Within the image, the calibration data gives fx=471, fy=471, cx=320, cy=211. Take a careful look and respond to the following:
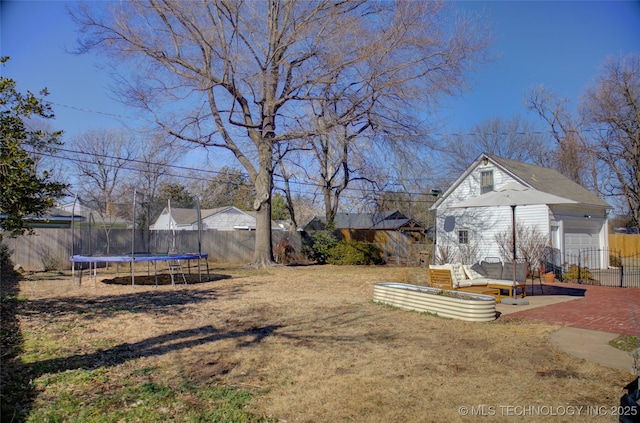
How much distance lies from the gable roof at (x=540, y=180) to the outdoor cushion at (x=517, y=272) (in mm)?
9701

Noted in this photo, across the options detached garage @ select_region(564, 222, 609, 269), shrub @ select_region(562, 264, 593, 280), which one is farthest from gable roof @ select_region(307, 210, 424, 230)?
shrub @ select_region(562, 264, 593, 280)

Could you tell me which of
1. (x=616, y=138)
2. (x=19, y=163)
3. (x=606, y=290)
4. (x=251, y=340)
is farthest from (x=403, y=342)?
(x=616, y=138)

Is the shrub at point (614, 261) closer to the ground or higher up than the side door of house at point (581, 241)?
closer to the ground

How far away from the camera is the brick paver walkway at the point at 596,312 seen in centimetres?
800

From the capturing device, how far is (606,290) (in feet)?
44.5

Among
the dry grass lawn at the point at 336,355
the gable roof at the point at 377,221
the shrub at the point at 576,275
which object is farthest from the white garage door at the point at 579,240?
the gable roof at the point at 377,221

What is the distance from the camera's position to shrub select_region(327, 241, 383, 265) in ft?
76.8

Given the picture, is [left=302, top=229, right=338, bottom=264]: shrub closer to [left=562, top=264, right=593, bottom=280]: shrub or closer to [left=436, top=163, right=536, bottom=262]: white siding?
[left=436, top=163, right=536, bottom=262]: white siding

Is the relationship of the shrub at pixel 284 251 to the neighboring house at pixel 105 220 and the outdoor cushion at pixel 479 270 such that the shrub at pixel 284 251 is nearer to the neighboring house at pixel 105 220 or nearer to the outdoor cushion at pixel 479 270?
the neighboring house at pixel 105 220

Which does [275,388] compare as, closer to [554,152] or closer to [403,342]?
[403,342]

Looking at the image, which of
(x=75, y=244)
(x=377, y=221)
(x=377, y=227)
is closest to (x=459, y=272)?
(x=75, y=244)

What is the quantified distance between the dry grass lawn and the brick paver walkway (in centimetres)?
90

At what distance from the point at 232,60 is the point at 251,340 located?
13.1m

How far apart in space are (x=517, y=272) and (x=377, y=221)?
85.2ft
